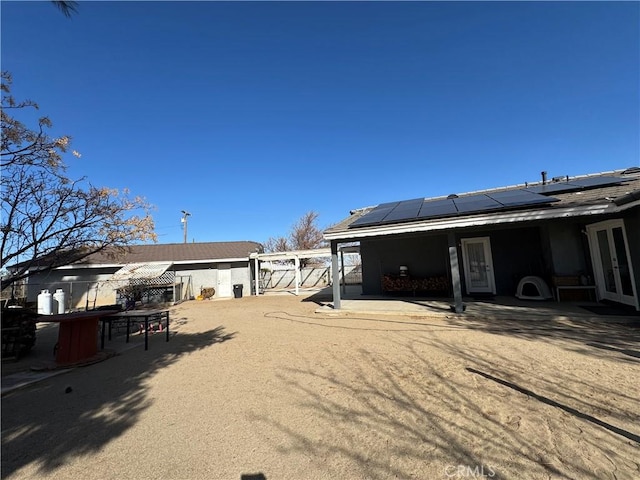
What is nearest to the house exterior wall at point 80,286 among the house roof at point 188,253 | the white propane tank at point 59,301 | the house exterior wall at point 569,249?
the house roof at point 188,253

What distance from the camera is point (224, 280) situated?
825 inches

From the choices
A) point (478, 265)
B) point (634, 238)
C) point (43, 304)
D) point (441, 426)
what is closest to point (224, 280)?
→ point (43, 304)

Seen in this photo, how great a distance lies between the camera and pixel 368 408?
3.30m

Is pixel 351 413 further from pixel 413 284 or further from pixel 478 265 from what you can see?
pixel 478 265

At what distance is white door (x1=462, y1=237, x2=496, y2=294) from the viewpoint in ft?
37.1

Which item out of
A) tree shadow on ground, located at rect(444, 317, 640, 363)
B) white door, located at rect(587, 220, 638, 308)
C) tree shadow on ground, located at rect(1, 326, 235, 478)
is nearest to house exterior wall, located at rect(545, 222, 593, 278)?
white door, located at rect(587, 220, 638, 308)

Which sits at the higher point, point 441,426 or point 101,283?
point 101,283

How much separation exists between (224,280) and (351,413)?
1920cm

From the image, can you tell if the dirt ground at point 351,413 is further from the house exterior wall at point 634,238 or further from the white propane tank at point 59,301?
the white propane tank at point 59,301

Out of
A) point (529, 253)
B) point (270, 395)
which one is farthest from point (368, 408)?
point (529, 253)

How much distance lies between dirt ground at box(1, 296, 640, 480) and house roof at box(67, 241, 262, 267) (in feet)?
50.8

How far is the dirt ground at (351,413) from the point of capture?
7.89ft

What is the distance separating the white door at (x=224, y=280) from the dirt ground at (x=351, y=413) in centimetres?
1525

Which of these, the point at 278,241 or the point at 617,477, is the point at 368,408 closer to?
the point at 617,477
